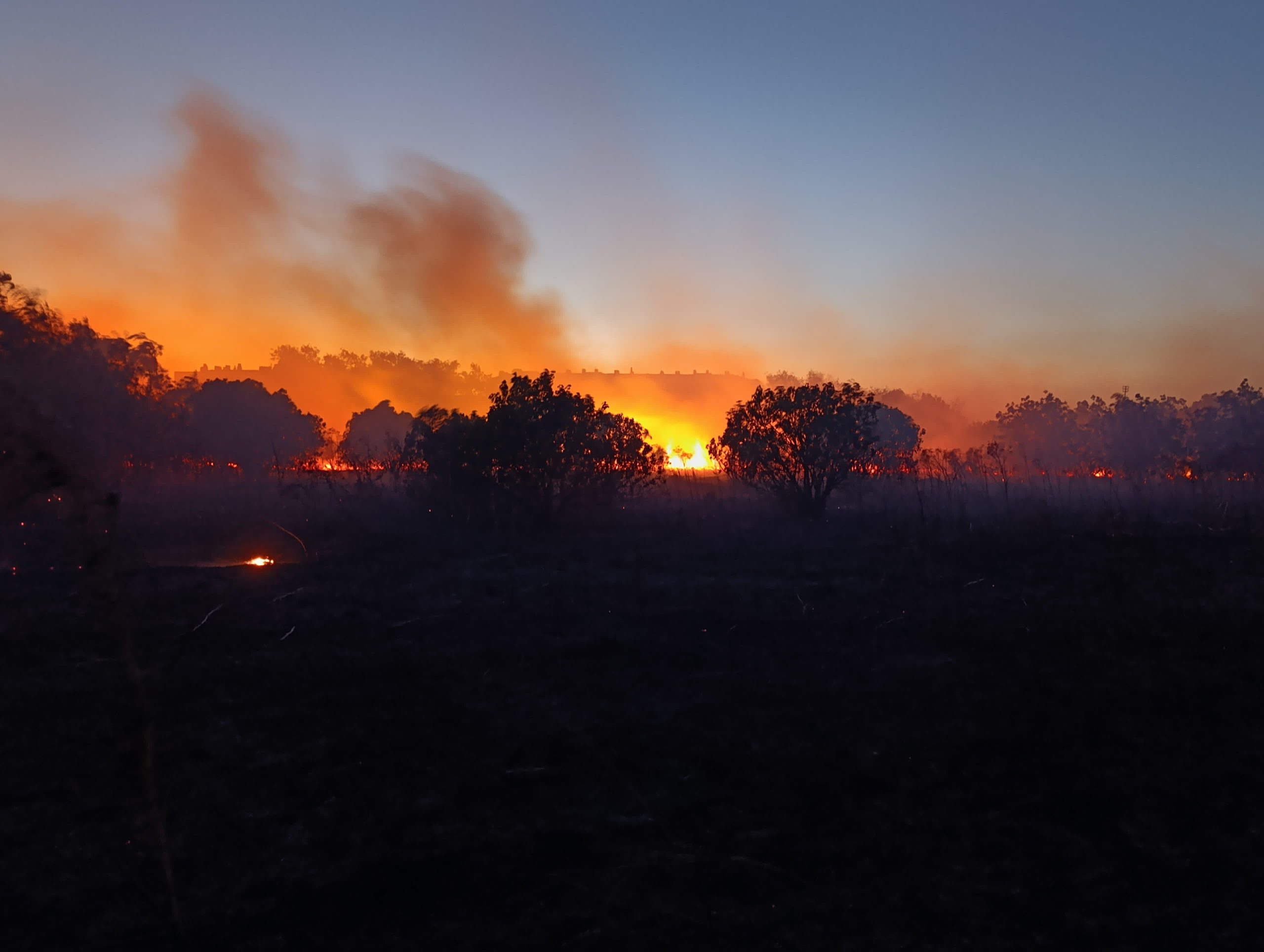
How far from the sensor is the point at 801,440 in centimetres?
2772

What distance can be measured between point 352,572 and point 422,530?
688 cm

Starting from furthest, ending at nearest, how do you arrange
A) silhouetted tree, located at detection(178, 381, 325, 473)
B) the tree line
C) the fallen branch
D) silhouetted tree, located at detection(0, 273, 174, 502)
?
silhouetted tree, located at detection(178, 381, 325, 473) < the tree line < silhouetted tree, located at detection(0, 273, 174, 502) < the fallen branch

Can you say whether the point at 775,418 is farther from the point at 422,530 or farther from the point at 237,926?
the point at 237,926

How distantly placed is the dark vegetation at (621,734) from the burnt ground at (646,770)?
40 millimetres

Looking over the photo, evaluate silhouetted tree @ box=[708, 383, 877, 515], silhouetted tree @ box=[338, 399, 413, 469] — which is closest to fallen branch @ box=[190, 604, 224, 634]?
silhouetted tree @ box=[708, 383, 877, 515]

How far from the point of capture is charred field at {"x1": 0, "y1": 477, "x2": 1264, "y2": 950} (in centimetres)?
516

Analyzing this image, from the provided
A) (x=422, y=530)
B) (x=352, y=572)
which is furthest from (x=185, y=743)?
(x=422, y=530)

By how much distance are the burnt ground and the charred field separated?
0.12 ft

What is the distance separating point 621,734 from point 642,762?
2.63 feet

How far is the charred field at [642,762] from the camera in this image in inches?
203

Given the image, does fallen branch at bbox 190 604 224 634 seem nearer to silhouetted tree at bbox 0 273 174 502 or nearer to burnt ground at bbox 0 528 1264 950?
burnt ground at bbox 0 528 1264 950

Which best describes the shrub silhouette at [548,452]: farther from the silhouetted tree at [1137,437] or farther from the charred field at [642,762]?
the silhouetted tree at [1137,437]

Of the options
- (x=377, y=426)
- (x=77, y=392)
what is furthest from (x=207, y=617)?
(x=377, y=426)

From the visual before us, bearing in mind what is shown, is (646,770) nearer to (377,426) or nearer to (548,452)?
(548,452)
